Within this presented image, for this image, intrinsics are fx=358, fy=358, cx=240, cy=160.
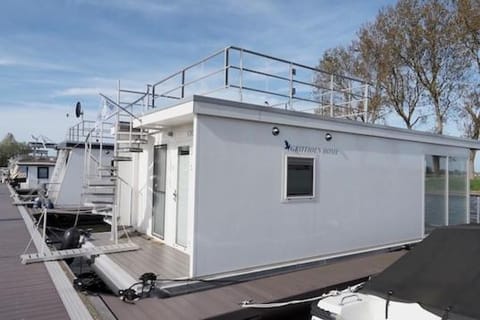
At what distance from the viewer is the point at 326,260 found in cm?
653

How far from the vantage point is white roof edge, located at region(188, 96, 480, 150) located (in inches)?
200

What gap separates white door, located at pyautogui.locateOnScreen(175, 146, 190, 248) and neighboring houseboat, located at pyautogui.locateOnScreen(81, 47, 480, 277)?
0.06 ft

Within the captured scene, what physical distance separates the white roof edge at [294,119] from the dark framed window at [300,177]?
24.4 inches

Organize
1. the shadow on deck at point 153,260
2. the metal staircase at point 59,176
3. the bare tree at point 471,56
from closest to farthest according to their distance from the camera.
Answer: the shadow on deck at point 153,260
the bare tree at point 471,56
the metal staircase at point 59,176

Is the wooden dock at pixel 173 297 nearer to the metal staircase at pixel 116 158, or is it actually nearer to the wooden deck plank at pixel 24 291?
the wooden deck plank at pixel 24 291

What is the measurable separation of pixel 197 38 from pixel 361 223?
292 inches

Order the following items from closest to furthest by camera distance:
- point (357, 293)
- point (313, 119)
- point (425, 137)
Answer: point (357, 293)
point (313, 119)
point (425, 137)

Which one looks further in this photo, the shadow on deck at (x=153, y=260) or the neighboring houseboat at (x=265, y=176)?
the shadow on deck at (x=153, y=260)

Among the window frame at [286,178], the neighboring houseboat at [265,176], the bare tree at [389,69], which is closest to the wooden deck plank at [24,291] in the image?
the neighboring houseboat at [265,176]

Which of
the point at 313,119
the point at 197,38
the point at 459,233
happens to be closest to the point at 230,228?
the point at 313,119

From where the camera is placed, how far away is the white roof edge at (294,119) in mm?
5078

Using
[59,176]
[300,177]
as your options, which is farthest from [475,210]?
[59,176]

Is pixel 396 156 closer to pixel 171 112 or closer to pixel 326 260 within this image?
pixel 326 260

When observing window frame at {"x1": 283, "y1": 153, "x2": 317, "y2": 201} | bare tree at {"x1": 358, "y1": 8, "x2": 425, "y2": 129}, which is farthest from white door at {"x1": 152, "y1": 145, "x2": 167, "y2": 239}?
bare tree at {"x1": 358, "y1": 8, "x2": 425, "y2": 129}
